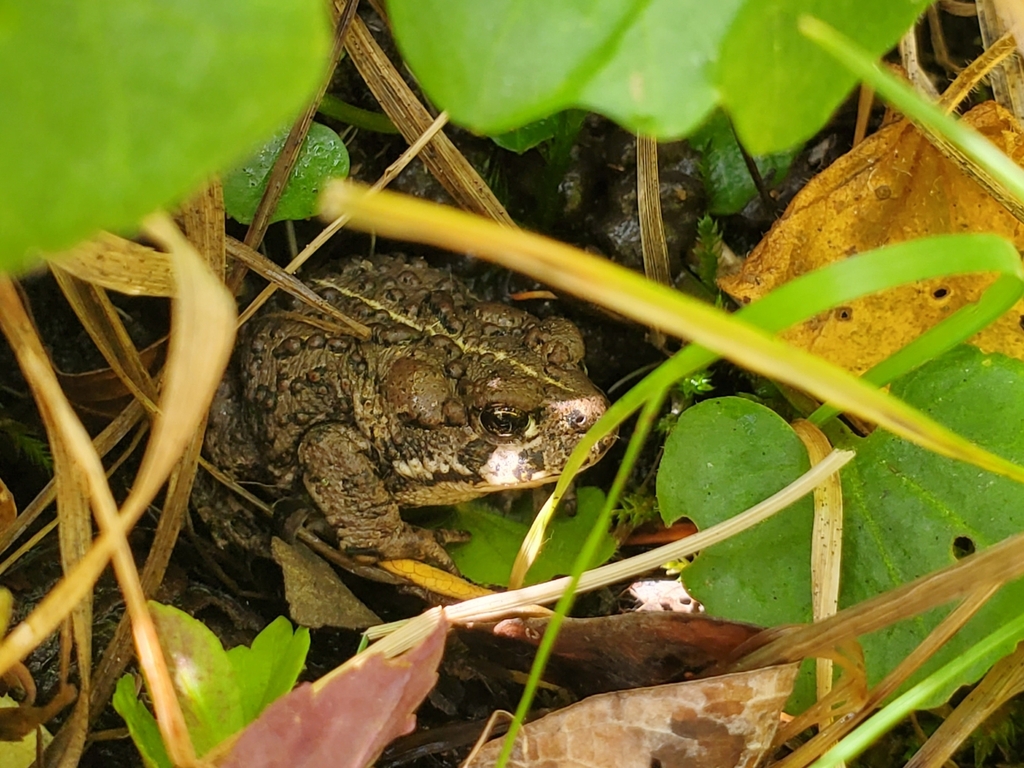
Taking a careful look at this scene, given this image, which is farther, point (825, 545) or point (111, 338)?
point (111, 338)

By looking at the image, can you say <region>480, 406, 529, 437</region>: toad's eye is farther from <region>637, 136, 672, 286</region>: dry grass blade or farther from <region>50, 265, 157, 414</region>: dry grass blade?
<region>50, 265, 157, 414</region>: dry grass blade

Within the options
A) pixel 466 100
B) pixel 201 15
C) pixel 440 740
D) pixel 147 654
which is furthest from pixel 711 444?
pixel 201 15

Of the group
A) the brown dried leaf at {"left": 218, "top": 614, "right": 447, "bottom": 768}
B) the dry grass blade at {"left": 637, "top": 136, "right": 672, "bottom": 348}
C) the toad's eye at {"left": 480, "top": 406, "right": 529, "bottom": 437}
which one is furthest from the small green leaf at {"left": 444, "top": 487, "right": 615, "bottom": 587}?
the brown dried leaf at {"left": 218, "top": 614, "right": 447, "bottom": 768}

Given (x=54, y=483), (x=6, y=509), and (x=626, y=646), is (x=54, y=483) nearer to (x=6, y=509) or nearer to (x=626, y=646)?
(x=6, y=509)

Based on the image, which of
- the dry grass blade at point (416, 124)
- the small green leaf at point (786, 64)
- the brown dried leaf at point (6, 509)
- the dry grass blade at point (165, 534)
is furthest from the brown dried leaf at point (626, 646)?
the dry grass blade at point (416, 124)

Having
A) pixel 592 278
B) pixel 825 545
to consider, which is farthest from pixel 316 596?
pixel 592 278

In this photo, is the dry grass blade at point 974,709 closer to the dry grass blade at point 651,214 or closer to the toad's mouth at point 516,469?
the toad's mouth at point 516,469
